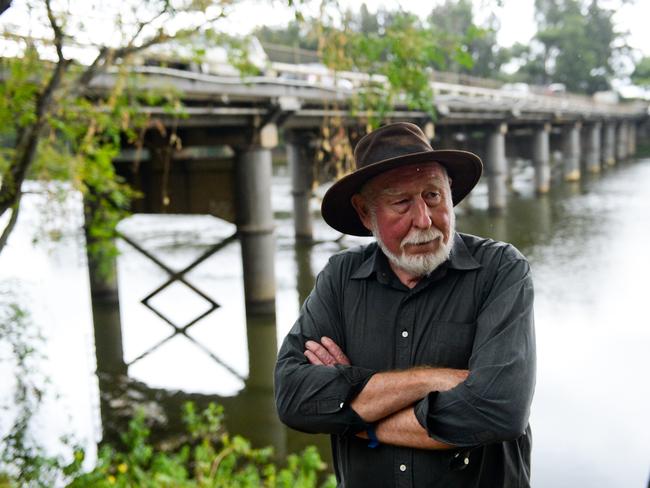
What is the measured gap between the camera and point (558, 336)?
1030cm

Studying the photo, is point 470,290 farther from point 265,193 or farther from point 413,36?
point 265,193

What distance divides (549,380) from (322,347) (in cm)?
704

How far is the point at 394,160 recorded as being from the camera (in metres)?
2.29

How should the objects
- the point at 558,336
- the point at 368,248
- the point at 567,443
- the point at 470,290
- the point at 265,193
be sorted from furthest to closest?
the point at 265,193 < the point at 558,336 < the point at 567,443 < the point at 368,248 < the point at 470,290

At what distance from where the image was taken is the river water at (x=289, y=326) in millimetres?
7352

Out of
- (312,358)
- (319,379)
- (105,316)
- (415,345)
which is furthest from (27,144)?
(105,316)

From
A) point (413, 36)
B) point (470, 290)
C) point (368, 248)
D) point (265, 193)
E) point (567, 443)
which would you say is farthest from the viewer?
point (265, 193)

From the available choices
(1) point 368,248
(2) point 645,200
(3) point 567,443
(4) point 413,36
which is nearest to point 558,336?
(3) point 567,443

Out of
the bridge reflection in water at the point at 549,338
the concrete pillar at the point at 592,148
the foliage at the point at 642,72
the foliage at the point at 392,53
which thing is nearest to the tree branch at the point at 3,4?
the foliage at the point at 392,53

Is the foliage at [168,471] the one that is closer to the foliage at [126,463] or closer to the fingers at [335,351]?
the foliage at [126,463]

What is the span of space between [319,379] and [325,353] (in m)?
0.12

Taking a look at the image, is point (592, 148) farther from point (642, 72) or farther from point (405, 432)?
point (405, 432)

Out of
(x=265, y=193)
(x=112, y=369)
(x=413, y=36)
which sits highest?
(x=413, y=36)

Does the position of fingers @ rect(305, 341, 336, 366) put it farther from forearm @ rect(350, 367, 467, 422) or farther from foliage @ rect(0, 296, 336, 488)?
foliage @ rect(0, 296, 336, 488)
